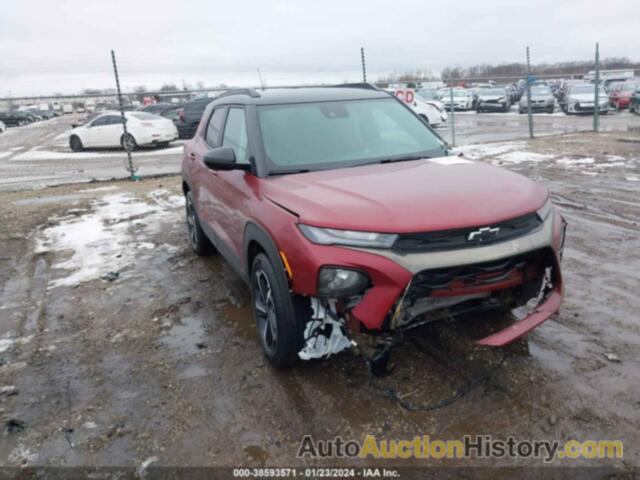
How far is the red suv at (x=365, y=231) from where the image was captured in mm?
2779

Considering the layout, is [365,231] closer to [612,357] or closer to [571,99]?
[612,357]

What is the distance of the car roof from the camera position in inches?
170

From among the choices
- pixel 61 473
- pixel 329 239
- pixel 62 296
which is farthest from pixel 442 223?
pixel 62 296

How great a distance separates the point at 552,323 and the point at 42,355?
3878mm

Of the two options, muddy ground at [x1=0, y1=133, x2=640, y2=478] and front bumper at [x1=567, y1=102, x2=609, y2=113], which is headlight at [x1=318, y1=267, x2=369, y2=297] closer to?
muddy ground at [x1=0, y1=133, x2=640, y2=478]

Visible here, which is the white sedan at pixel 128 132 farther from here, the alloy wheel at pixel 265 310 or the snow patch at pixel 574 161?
the alloy wheel at pixel 265 310

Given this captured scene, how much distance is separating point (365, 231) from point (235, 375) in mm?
Answer: 1462

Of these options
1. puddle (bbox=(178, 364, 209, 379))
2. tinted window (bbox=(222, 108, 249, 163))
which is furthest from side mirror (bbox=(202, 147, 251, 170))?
puddle (bbox=(178, 364, 209, 379))

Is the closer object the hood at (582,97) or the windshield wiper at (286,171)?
the windshield wiper at (286,171)

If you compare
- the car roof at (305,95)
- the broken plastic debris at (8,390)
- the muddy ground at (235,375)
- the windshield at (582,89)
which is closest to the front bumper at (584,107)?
the windshield at (582,89)

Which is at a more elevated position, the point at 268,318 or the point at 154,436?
the point at 268,318

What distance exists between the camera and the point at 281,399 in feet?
10.5

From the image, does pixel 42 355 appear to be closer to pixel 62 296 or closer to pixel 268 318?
pixel 62 296

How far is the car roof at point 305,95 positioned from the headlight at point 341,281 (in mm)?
1985
